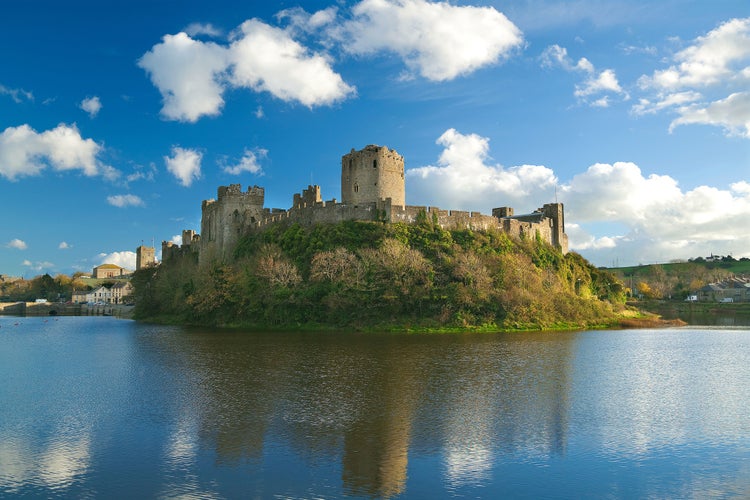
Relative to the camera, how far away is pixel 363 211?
50.1m

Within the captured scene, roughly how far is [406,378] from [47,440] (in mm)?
11478

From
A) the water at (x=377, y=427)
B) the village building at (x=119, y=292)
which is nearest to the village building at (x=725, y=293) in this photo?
the water at (x=377, y=427)

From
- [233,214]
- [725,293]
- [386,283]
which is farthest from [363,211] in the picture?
[725,293]

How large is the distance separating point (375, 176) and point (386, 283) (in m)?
12.7

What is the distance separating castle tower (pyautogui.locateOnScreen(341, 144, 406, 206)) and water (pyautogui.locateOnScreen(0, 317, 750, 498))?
27.3m

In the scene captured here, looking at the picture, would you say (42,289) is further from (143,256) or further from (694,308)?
(694,308)

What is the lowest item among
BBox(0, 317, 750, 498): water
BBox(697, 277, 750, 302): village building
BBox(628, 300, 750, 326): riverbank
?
BBox(0, 317, 750, 498): water

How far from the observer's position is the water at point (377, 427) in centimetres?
991

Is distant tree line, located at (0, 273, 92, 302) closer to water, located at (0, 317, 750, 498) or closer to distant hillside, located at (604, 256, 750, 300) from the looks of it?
water, located at (0, 317, 750, 498)

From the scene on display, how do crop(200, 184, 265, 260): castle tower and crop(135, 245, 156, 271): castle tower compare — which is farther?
crop(135, 245, 156, 271): castle tower

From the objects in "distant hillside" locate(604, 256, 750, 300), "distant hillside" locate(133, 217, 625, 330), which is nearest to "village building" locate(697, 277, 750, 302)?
"distant hillside" locate(604, 256, 750, 300)

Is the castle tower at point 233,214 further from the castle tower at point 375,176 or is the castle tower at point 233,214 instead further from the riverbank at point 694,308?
the riverbank at point 694,308

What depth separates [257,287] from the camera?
1893 inches

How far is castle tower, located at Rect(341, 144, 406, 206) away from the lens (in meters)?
51.2
